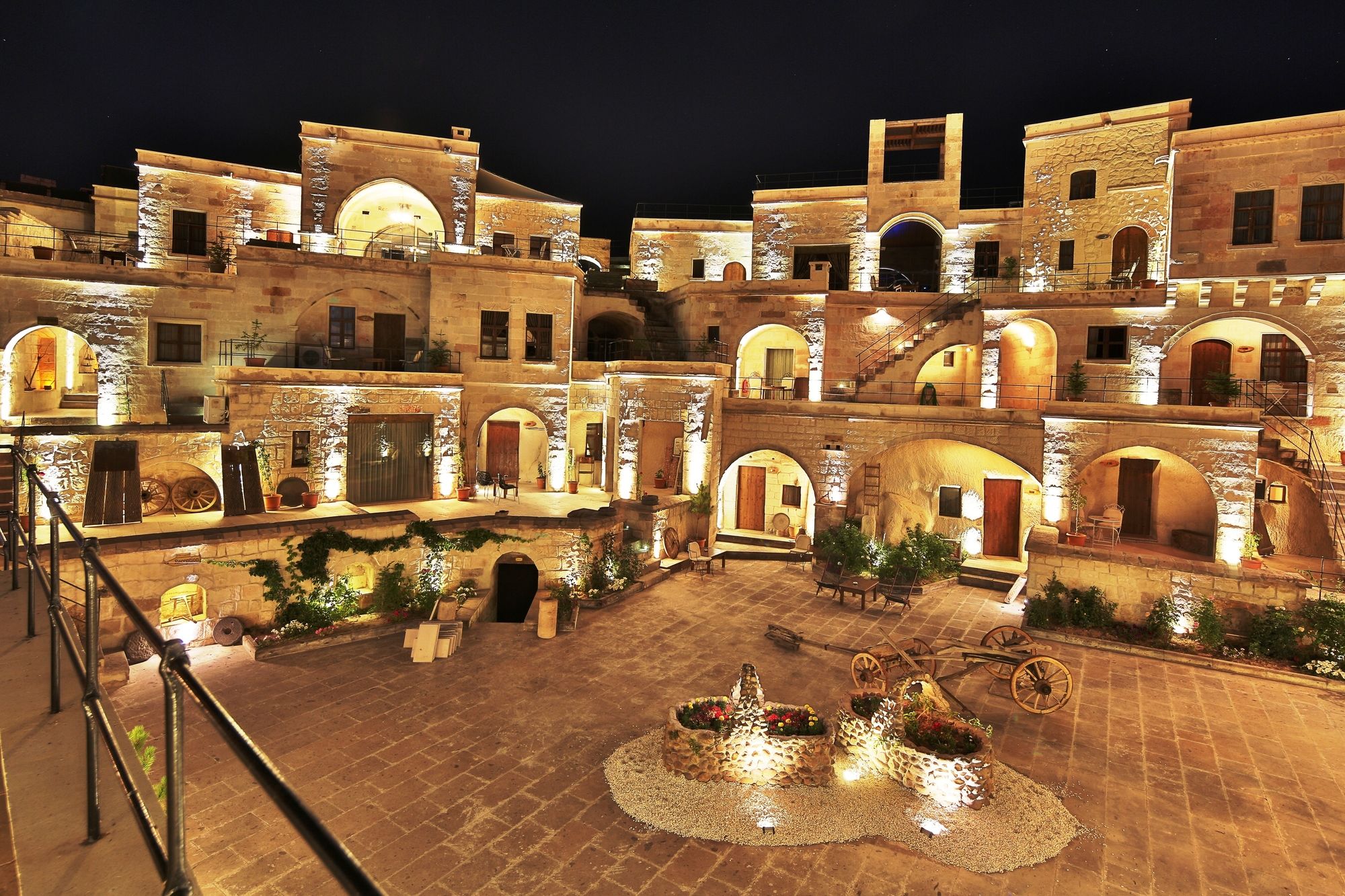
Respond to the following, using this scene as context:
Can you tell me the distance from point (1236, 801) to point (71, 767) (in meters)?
11.3

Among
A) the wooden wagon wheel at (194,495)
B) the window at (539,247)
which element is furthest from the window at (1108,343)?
the wooden wagon wheel at (194,495)

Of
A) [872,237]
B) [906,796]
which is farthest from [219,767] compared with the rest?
[872,237]

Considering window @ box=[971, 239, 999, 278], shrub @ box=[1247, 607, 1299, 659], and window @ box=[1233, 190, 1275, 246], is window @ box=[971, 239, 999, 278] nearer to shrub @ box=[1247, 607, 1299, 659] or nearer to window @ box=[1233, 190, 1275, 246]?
window @ box=[1233, 190, 1275, 246]

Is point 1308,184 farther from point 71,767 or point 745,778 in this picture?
point 71,767

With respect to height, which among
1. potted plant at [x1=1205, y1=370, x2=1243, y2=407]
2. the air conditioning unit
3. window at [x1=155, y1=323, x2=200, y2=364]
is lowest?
the air conditioning unit

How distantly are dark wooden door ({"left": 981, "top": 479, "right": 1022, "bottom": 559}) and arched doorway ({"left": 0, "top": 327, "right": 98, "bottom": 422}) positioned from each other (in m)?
25.6

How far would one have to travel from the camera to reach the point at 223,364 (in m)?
18.9

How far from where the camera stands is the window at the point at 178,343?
18.4 meters

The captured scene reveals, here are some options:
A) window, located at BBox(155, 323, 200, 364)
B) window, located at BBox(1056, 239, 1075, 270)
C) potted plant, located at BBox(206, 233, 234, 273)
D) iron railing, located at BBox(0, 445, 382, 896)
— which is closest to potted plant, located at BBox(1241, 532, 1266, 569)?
window, located at BBox(1056, 239, 1075, 270)

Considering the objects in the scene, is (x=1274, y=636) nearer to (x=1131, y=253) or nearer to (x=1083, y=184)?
(x=1131, y=253)

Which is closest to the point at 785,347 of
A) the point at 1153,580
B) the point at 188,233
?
the point at 1153,580

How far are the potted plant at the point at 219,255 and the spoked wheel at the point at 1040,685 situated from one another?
2271cm

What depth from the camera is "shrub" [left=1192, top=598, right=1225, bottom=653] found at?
1300cm

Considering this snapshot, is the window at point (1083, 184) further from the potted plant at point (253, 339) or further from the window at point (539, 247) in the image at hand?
the potted plant at point (253, 339)
